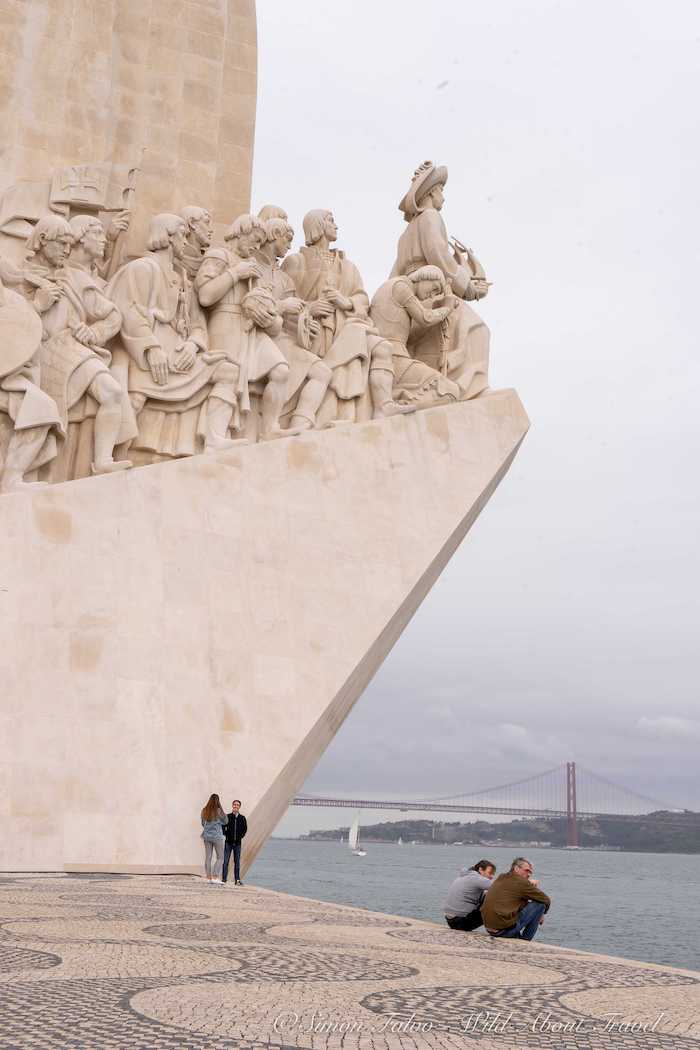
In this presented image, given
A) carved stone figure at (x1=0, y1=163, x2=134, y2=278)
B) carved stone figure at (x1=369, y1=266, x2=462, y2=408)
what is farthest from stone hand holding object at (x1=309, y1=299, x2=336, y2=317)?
carved stone figure at (x1=0, y1=163, x2=134, y2=278)

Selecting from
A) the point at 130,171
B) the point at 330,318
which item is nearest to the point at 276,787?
the point at 330,318

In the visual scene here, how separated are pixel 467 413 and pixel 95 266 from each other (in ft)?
9.17

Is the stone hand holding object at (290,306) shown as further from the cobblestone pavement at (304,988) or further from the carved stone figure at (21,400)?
the cobblestone pavement at (304,988)

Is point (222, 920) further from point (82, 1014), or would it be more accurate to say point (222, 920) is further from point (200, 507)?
point (200, 507)

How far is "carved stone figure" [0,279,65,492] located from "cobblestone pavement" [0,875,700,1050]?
3.32 meters

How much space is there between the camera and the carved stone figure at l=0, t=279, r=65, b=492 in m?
7.06

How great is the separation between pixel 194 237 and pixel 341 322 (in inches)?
48.9

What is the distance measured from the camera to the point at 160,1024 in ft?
7.14

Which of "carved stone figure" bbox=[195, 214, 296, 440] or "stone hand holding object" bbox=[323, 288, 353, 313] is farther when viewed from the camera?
"stone hand holding object" bbox=[323, 288, 353, 313]

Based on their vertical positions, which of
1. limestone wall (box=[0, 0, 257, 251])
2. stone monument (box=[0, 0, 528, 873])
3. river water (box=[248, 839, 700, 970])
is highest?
limestone wall (box=[0, 0, 257, 251])

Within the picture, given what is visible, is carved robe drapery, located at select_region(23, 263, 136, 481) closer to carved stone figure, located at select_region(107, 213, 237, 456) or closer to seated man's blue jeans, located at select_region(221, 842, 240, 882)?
carved stone figure, located at select_region(107, 213, 237, 456)

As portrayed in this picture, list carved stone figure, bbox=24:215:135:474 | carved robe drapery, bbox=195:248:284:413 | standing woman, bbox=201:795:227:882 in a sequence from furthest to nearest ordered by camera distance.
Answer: carved robe drapery, bbox=195:248:284:413
carved stone figure, bbox=24:215:135:474
standing woman, bbox=201:795:227:882

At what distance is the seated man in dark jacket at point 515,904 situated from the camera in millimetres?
4258

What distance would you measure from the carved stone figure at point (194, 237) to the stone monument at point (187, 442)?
0.07ft
